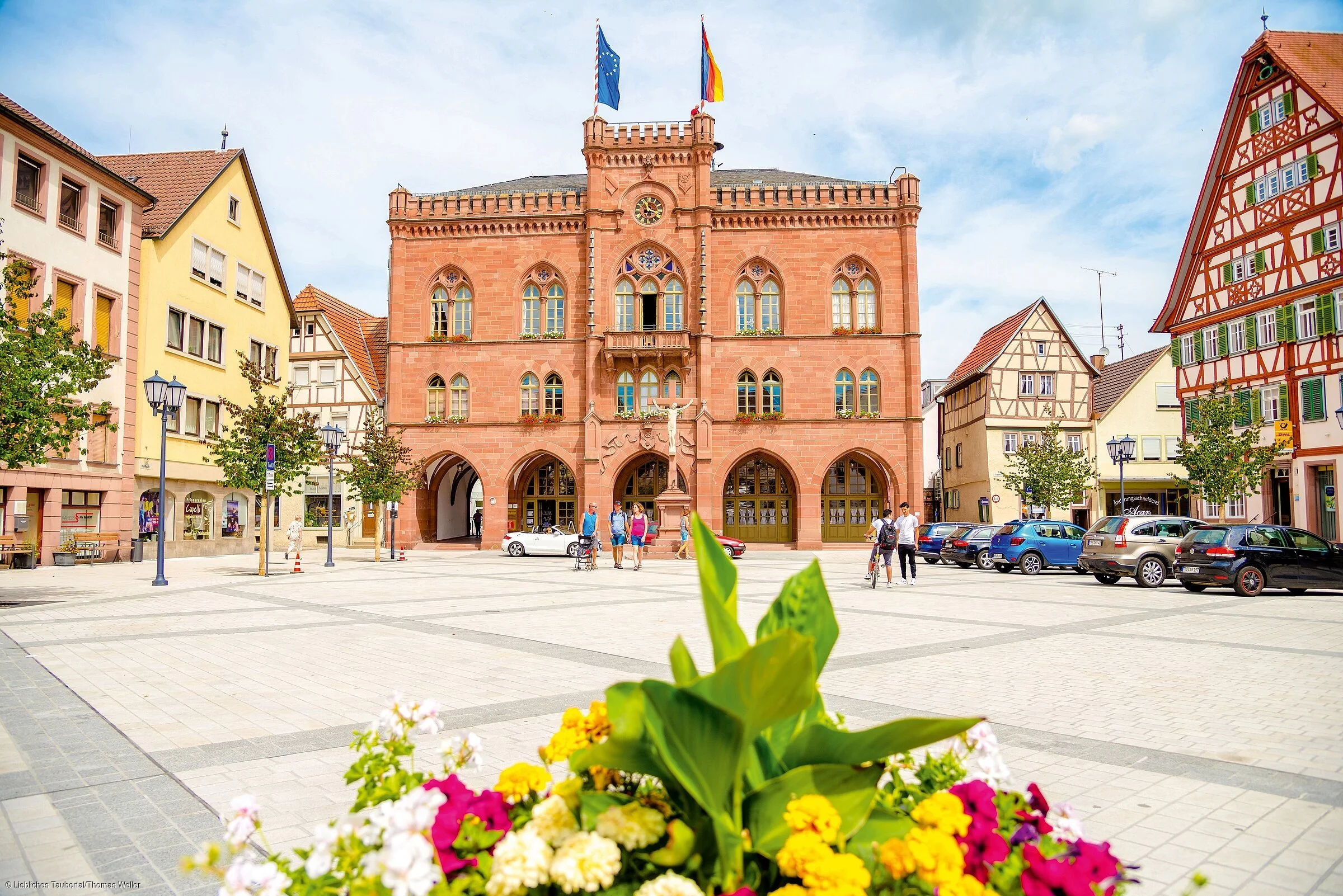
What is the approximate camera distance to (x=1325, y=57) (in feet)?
101

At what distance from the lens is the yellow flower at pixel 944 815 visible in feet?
6.02

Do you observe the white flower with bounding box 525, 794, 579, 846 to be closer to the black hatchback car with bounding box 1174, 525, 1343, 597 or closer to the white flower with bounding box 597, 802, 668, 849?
the white flower with bounding box 597, 802, 668, 849

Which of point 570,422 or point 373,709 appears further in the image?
point 570,422

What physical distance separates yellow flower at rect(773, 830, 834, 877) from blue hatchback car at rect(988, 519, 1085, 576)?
84.4 feet

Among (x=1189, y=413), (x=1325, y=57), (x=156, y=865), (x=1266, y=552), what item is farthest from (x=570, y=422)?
(x=156, y=865)

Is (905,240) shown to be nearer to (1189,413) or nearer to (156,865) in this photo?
(1189,413)

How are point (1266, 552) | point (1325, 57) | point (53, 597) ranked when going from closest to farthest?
point (53, 597) → point (1266, 552) → point (1325, 57)

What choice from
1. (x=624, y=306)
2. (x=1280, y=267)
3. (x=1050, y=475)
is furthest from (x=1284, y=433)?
(x=624, y=306)

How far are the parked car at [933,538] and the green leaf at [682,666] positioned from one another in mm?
30091

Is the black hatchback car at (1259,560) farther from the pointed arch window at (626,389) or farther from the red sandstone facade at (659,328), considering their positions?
the pointed arch window at (626,389)

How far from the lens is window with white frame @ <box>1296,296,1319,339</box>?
29.8 metres

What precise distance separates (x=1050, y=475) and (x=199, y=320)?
113 ft

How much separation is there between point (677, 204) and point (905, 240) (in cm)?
1048

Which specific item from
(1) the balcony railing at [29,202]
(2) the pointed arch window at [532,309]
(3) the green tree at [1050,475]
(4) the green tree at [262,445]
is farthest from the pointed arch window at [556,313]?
(3) the green tree at [1050,475]
